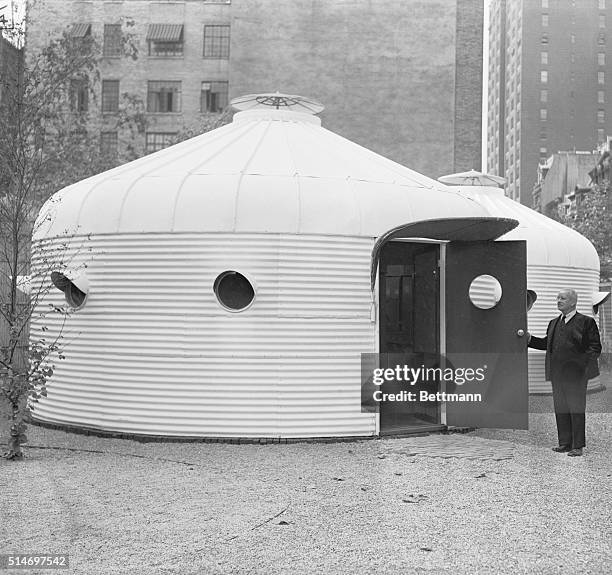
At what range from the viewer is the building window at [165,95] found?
123 ft

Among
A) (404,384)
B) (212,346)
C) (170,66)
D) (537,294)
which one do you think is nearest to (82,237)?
(212,346)

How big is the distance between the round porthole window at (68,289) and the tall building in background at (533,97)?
6816 centimetres

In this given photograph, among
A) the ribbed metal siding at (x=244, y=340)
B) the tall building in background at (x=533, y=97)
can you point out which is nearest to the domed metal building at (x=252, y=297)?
the ribbed metal siding at (x=244, y=340)

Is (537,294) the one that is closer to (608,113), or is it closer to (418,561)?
(418,561)

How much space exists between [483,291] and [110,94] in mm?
30106

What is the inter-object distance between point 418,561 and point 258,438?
4.25 meters

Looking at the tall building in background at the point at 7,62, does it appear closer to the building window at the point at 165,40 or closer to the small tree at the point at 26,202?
the small tree at the point at 26,202

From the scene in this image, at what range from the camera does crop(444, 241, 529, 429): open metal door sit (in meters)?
9.88

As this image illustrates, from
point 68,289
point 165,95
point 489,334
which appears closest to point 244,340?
point 68,289

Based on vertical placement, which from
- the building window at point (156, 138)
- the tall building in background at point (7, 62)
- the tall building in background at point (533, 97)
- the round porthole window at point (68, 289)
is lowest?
the round porthole window at point (68, 289)

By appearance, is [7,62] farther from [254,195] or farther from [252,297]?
[252,297]

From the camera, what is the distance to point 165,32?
37.2 m

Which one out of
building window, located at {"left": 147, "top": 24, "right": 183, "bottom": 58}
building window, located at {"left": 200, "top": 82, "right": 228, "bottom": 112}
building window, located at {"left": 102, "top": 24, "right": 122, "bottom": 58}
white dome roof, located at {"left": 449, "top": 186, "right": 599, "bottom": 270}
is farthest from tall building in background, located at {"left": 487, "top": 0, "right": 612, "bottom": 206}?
white dome roof, located at {"left": 449, "top": 186, "right": 599, "bottom": 270}

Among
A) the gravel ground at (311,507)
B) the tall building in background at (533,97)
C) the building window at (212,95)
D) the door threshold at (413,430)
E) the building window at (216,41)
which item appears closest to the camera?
the gravel ground at (311,507)
